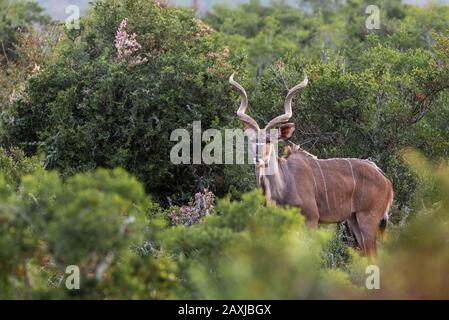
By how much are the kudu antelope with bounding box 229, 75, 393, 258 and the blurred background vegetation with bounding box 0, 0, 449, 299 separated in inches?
10.9

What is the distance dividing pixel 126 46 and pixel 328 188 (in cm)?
313

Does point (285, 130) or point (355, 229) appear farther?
point (355, 229)

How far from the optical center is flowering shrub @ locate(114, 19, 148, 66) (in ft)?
31.1

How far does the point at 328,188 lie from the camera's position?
25.4ft

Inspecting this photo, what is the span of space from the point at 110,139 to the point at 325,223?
2726 mm

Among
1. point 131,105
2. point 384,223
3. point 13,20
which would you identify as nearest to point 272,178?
point 384,223

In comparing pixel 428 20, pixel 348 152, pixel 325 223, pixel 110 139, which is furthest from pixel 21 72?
pixel 428 20

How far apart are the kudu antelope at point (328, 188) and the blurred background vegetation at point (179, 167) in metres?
0.28

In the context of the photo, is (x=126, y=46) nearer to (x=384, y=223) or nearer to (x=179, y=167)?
(x=179, y=167)

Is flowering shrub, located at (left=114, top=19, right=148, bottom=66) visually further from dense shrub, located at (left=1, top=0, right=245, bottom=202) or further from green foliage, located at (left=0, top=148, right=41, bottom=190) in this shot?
green foliage, located at (left=0, top=148, right=41, bottom=190)

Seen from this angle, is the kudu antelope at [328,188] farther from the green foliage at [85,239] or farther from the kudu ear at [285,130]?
the green foliage at [85,239]

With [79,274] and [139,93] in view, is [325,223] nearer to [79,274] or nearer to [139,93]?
[139,93]

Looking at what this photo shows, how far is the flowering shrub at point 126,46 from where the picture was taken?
9469mm

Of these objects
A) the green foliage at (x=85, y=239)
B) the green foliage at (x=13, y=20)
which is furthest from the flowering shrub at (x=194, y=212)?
the green foliage at (x=13, y=20)
